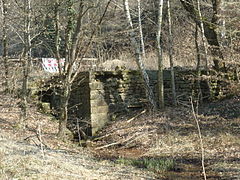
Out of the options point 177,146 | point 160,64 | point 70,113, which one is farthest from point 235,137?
point 70,113

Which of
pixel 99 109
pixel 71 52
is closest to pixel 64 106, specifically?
pixel 71 52

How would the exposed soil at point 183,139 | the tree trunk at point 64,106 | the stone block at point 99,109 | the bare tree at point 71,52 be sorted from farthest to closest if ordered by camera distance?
1. the stone block at point 99,109
2. the tree trunk at point 64,106
3. the bare tree at point 71,52
4. the exposed soil at point 183,139

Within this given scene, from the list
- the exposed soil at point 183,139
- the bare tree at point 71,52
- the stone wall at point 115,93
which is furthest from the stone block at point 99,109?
the bare tree at point 71,52

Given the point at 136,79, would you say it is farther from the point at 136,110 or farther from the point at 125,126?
the point at 125,126

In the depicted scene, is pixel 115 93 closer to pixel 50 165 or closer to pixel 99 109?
pixel 99 109

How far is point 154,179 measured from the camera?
23.4 ft

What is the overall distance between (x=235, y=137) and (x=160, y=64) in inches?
173

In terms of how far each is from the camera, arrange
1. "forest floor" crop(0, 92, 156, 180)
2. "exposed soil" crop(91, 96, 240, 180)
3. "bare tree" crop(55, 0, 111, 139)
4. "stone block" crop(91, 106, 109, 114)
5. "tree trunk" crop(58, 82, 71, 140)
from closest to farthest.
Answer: "forest floor" crop(0, 92, 156, 180) → "exposed soil" crop(91, 96, 240, 180) → "bare tree" crop(55, 0, 111, 139) → "tree trunk" crop(58, 82, 71, 140) → "stone block" crop(91, 106, 109, 114)

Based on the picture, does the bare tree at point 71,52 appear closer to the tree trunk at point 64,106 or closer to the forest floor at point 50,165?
the tree trunk at point 64,106

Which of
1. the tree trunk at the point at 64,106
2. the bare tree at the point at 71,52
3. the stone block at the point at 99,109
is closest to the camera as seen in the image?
the bare tree at the point at 71,52

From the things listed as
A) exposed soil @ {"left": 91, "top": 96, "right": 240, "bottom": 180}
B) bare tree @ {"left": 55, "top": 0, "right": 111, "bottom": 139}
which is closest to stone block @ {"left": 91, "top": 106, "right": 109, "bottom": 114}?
exposed soil @ {"left": 91, "top": 96, "right": 240, "bottom": 180}

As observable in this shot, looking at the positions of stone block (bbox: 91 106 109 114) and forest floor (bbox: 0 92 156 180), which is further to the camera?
stone block (bbox: 91 106 109 114)

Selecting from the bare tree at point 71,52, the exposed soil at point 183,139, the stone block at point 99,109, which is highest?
the bare tree at point 71,52

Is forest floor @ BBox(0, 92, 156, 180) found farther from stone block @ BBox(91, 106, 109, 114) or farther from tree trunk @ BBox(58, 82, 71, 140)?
stone block @ BBox(91, 106, 109, 114)
